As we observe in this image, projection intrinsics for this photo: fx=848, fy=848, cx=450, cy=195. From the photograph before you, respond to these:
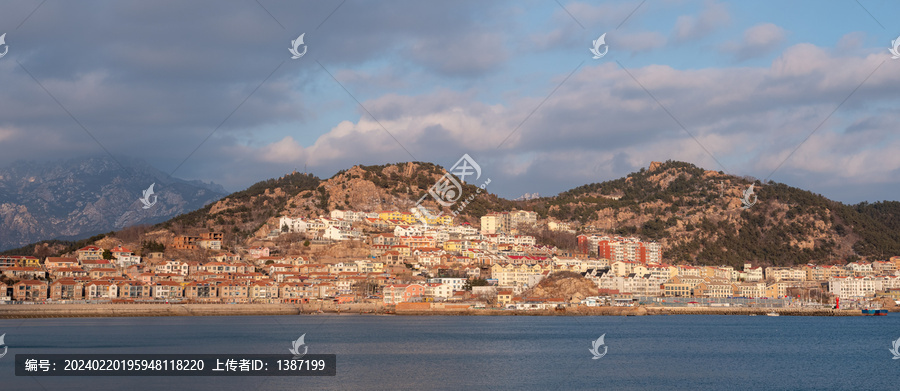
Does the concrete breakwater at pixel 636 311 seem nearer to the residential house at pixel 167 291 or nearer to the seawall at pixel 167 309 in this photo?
the seawall at pixel 167 309

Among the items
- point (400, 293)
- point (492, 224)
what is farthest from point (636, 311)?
point (492, 224)

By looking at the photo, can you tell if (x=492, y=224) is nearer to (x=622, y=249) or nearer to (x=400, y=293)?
(x=622, y=249)

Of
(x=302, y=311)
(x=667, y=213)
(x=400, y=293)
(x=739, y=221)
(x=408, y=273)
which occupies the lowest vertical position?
(x=302, y=311)

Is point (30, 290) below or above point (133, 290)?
above

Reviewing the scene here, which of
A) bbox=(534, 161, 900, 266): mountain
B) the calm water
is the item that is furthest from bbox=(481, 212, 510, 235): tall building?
the calm water

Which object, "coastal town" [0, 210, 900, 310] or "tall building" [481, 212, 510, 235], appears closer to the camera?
"coastal town" [0, 210, 900, 310]

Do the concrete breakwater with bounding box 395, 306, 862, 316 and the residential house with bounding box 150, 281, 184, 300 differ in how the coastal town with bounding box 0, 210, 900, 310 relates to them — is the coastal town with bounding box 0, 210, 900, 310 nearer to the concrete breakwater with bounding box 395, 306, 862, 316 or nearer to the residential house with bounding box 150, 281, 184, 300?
the residential house with bounding box 150, 281, 184, 300
